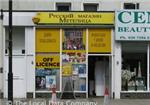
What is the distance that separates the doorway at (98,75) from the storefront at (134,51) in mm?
1172

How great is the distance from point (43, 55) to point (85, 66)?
2420 mm

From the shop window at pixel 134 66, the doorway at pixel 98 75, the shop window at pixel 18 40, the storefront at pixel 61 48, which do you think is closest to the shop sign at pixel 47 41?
the storefront at pixel 61 48

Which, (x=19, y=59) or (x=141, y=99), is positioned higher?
→ (x=19, y=59)

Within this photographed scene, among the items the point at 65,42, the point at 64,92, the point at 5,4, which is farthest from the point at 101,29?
the point at 5,4

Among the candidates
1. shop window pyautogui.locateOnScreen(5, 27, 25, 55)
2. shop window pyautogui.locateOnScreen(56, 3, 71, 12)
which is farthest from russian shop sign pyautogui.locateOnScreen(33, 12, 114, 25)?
shop window pyautogui.locateOnScreen(56, 3, 71, 12)

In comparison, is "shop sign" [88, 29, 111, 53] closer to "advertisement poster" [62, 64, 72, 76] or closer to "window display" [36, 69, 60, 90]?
"advertisement poster" [62, 64, 72, 76]

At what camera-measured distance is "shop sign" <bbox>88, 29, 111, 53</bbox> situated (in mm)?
29422

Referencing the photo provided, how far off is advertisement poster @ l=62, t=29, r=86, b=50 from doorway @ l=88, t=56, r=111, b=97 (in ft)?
4.31

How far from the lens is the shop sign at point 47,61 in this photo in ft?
96.3

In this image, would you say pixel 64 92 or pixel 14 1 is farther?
pixel 14 1

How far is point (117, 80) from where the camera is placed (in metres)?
29.3

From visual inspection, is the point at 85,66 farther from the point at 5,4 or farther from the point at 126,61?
the point at 5,4

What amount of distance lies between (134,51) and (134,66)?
852mm

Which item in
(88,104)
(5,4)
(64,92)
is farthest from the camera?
(5,4)
